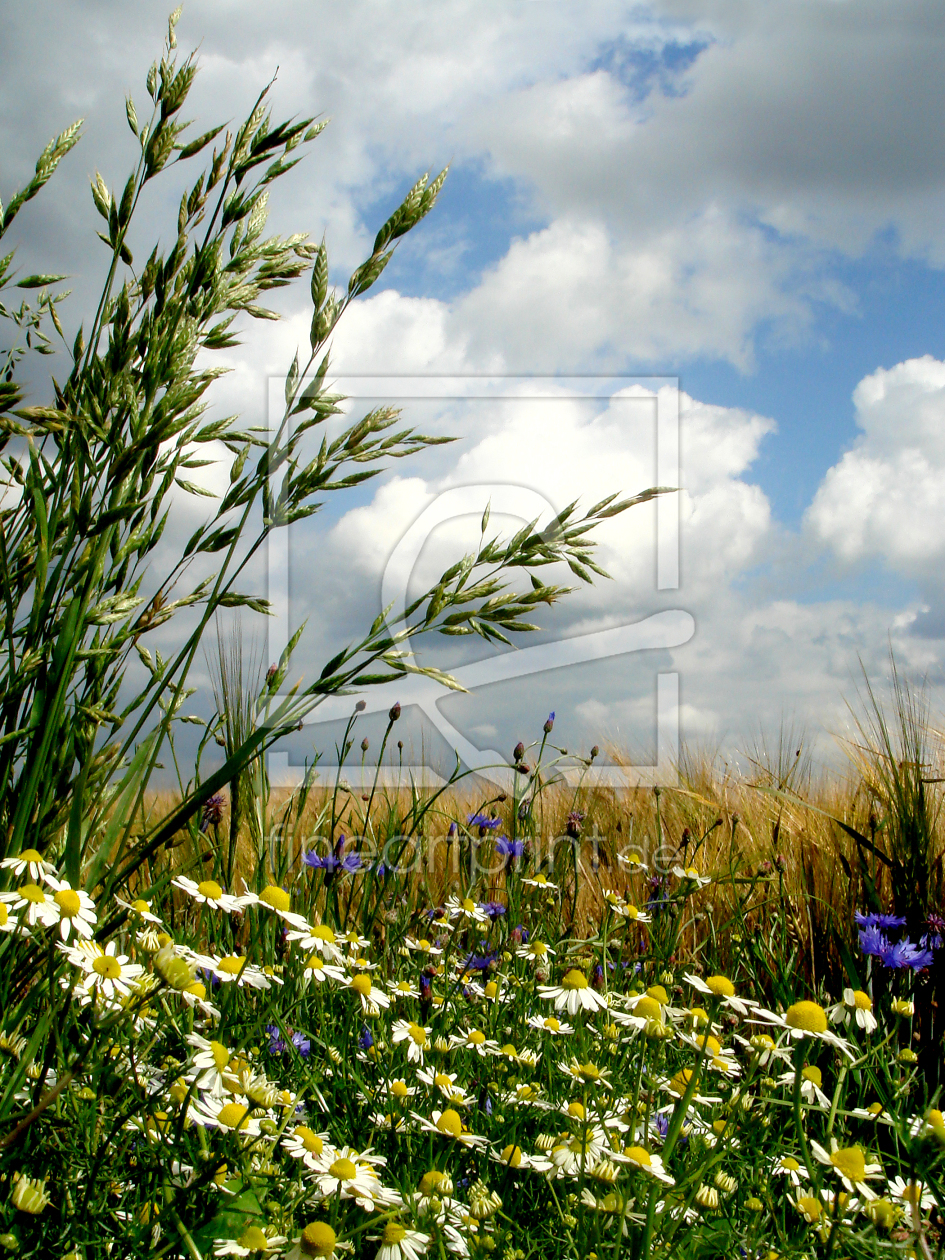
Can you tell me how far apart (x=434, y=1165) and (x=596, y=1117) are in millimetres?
278

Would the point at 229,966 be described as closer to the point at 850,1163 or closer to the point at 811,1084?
the point at 850,1163

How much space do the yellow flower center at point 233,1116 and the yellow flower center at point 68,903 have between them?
29cm

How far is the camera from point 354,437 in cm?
142

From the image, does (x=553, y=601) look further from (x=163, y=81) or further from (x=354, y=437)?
(x=163, y=81)

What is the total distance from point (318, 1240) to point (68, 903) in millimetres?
464

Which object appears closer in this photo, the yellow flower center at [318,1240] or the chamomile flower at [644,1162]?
the yellow flower center at [318,1240]

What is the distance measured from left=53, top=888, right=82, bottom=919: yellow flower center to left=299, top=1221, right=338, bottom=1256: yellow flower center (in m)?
0.44

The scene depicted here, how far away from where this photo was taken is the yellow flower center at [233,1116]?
0.98 meters

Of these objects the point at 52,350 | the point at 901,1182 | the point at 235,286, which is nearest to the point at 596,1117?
the point at 901,1182

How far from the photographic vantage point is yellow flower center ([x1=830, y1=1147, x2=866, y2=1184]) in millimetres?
1121

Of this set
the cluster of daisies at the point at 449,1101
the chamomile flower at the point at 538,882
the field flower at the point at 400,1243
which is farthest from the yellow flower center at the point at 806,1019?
the chamomile flower at the point at 538,882

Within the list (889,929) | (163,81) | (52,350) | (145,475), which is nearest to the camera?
(145,475)

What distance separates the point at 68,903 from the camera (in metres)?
1.07

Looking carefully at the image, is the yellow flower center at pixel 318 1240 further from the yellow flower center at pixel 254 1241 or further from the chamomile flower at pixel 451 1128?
the chamomile flower at pixel 451 1128
